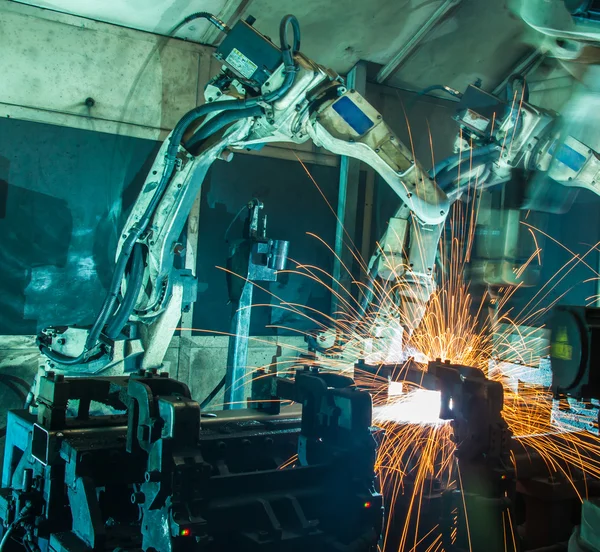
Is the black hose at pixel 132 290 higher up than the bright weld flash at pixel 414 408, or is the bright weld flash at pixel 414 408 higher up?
the black hose at pixel 132 290

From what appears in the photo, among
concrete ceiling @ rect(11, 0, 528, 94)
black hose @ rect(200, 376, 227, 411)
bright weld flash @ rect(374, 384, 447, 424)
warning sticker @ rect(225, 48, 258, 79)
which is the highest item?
concrete ceiling @ rect(11, 0, 528, 94)

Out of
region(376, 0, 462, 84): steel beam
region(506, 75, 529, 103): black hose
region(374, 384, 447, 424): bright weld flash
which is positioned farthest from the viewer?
region(376, 0, 462, 84): steel beam

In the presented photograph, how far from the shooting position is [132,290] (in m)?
3.87

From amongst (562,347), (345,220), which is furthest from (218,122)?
(345,220)

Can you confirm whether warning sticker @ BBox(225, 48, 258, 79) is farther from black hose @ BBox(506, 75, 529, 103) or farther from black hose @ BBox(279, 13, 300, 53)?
black hose @ BBox(506, 75, 529, 103)

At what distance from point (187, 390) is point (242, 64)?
209cm

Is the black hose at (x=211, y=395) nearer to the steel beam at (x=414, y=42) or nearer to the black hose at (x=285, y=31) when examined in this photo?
the black hose at (x=285, y=31)

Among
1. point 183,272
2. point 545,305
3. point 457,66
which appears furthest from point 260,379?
point 457,66

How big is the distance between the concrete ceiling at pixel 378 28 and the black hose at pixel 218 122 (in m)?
1.53

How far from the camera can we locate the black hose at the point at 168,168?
356 cm

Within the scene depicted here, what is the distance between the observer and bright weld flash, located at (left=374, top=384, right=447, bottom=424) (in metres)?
3.48

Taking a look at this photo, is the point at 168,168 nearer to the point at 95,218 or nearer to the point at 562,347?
the point at 95,218

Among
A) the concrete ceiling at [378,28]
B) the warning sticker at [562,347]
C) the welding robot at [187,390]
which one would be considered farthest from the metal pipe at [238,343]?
the warning sticker at [562,347]

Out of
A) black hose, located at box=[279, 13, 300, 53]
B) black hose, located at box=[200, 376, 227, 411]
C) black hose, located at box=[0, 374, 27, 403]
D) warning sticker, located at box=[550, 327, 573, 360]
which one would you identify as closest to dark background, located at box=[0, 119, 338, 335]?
black hose, located at box=[0, 374, 27, 403]
